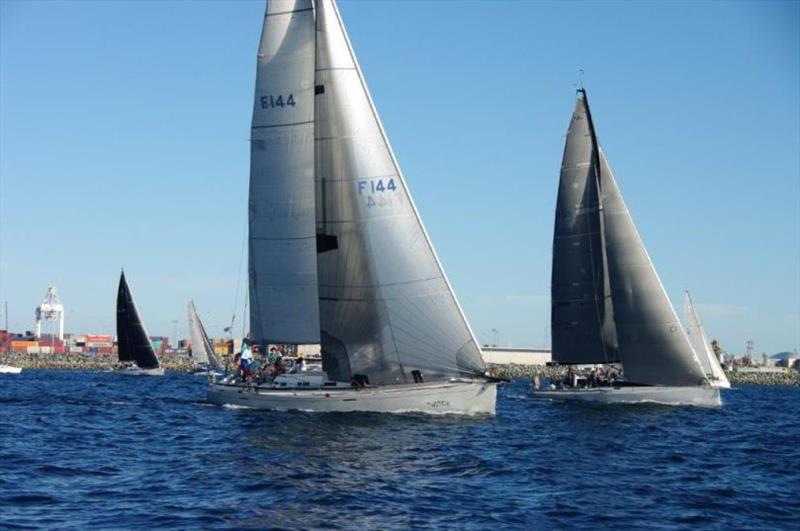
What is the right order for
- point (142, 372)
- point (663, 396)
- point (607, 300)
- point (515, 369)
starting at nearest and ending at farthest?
point (663, 396)
point (607, 300)
point (142, 372)
point (515, 369)

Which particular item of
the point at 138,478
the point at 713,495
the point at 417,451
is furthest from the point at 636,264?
the point at 138,478

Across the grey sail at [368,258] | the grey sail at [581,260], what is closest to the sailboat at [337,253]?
the grey sail at [368,258]

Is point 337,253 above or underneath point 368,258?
above

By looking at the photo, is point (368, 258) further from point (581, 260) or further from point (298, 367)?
point (581, 260)

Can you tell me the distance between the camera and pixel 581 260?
5394 centimetres

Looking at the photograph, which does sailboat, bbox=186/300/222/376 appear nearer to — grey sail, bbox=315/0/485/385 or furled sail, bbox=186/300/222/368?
furled sail, bbox=186/300/222/368

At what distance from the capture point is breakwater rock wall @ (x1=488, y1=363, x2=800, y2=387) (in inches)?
4862

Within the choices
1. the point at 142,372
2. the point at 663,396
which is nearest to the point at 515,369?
the point at 142,372

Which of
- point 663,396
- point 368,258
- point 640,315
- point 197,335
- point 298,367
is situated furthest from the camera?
point 197,335

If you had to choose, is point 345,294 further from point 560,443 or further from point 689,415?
point 689,415

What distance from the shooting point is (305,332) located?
40.8 metres

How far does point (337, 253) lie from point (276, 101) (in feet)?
21.6

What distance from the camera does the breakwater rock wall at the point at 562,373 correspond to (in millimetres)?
123500

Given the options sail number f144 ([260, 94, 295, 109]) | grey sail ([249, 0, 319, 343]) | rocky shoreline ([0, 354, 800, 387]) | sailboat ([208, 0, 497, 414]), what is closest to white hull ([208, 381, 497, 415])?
sailboat ([208, 0, 497, 414])
